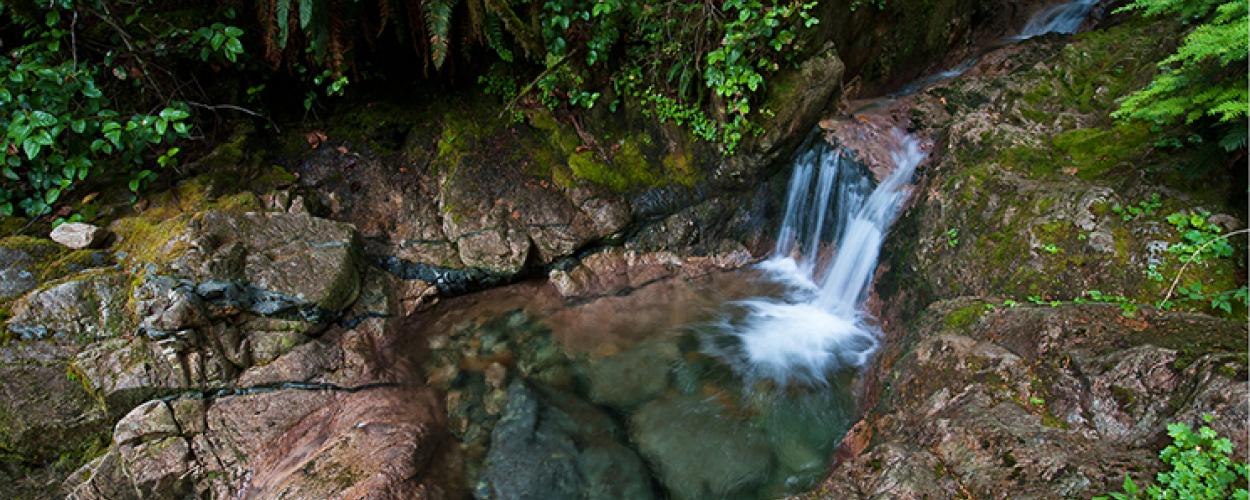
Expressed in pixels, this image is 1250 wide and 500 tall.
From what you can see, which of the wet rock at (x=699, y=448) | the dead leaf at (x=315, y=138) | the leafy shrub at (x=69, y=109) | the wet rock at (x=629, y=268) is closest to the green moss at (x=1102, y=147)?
the wet rock at (x=629, y=268)

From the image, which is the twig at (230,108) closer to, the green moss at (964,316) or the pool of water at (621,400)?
the pool of water at (621,400)

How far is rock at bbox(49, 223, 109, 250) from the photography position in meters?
4.28

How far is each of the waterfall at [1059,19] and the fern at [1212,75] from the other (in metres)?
5.07

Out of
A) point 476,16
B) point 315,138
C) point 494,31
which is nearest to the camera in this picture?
point 476,16

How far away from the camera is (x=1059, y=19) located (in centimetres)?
761

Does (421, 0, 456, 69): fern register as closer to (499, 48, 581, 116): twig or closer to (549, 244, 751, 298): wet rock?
(499, 48, 581, 116): twig

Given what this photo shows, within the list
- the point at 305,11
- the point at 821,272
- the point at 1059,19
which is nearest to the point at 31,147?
the point at 305,11

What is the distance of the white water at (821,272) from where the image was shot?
4996 millimetres

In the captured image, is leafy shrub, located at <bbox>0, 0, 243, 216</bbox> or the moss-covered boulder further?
leafy shrub, located at <bbox>0, 0, 243, 216</bbox>

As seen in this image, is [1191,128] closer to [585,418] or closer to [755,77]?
[755,77]

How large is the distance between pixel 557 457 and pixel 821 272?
3584 mm

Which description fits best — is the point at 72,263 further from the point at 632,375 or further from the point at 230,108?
the point at 632,375

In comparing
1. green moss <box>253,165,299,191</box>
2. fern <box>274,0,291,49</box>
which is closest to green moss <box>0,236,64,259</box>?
green moss <box>253,165,299,191</box>

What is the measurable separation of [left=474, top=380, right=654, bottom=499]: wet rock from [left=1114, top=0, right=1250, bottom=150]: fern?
157 inches
